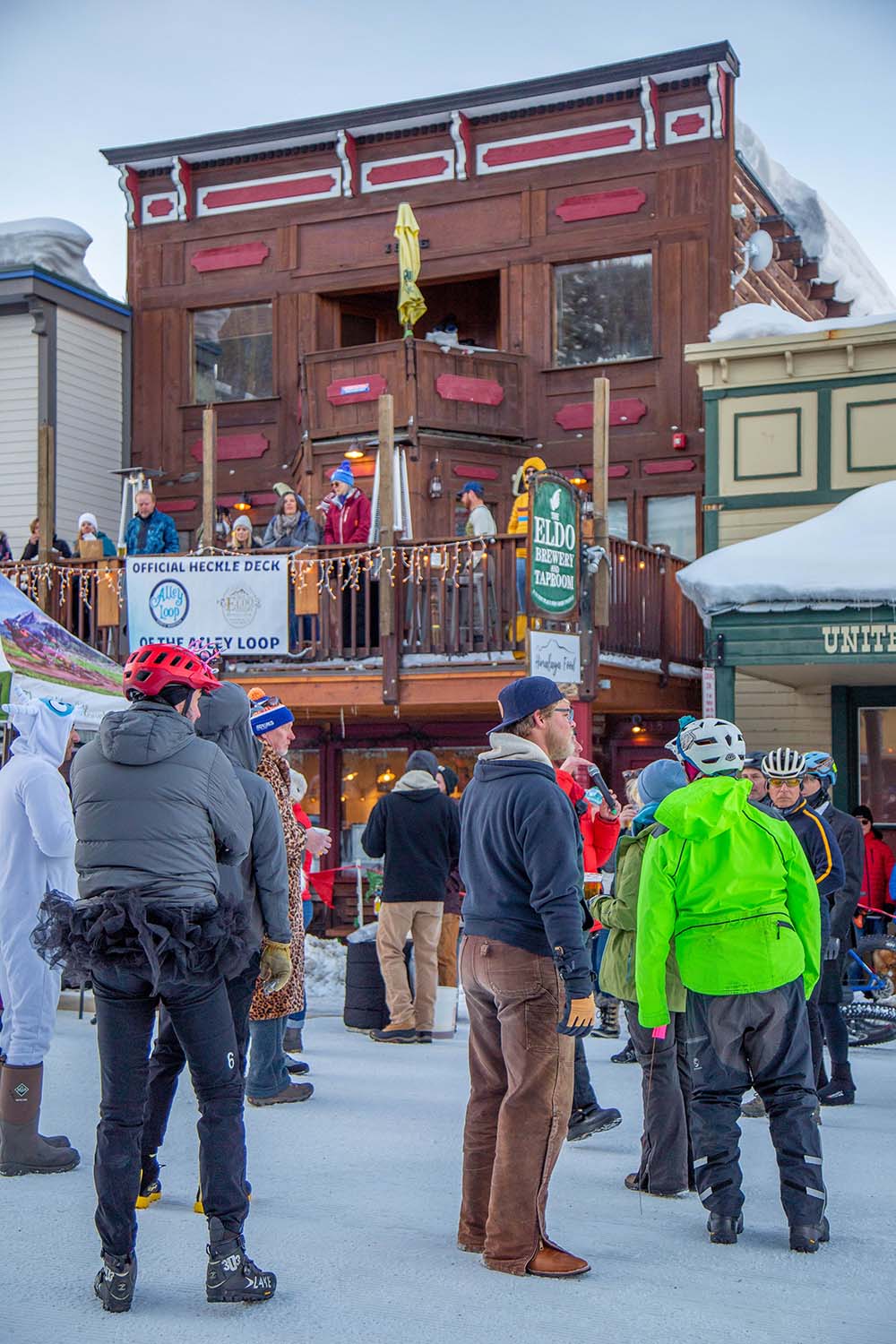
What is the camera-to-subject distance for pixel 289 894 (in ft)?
21.8

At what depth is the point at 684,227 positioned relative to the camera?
16.8 m

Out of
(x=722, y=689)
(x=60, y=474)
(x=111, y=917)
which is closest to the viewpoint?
(x=111, y=917)

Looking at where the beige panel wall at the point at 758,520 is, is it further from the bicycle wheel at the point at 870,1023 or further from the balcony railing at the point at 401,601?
the bicycle wheel at the point at 870,1023

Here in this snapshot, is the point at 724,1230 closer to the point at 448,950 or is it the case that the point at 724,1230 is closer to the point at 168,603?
the point at 448,950

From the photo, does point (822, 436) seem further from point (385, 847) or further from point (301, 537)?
point (385, 847)

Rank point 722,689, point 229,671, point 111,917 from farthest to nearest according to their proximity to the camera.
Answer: point 229,671 < point 722,689 < point 111,917

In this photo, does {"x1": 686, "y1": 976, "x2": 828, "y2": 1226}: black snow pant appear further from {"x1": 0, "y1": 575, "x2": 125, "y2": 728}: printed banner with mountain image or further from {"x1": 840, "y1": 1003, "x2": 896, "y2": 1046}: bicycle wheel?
{"x1": 0, "y1": 575, "x2": 125, "y2": 728}: printed banner with mountain image

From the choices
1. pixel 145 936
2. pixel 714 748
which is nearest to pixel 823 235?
pixel 714 748

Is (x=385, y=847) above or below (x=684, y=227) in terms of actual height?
below

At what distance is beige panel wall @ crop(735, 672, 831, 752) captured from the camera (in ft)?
48.0

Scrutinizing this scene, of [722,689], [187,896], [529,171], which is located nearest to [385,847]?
[722,689]

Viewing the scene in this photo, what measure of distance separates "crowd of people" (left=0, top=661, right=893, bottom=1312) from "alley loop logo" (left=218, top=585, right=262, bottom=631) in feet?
25.7

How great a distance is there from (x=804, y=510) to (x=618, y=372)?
3.58 meters

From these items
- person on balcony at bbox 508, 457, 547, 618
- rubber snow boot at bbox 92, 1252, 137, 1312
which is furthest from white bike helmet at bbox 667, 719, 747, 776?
person on balcony at bbox 508, 457, 547, 618
